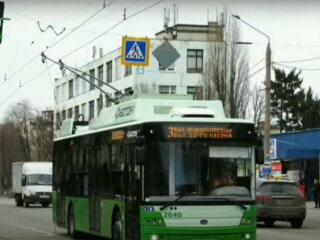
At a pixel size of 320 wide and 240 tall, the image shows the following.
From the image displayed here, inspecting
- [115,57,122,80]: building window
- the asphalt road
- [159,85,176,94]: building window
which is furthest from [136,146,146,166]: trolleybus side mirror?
[115,57,122,80]: building window

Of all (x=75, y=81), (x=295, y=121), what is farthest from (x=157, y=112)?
(x=75, y=81)

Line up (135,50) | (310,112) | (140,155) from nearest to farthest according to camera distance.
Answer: (140,155), (135,50), (310,112)

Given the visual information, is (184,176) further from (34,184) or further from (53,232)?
(34,184)

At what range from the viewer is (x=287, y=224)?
2558cm

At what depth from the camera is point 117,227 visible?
14812 millimetres

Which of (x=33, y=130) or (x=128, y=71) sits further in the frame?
(x=33, y=130)

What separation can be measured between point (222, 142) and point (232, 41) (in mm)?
31889

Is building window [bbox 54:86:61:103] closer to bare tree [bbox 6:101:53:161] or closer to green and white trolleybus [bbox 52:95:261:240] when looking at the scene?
bare tree [bbox 6:101:53:161]

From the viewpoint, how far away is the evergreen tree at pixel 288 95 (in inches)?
3322

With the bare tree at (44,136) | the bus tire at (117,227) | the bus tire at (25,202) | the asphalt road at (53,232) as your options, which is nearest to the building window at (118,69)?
the bare tree at (44,136)

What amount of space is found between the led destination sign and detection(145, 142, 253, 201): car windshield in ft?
0.52

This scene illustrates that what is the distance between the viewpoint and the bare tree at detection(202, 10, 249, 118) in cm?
4309

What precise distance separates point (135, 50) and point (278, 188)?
743cm

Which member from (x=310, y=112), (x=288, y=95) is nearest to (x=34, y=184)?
(x=310, y=112)
